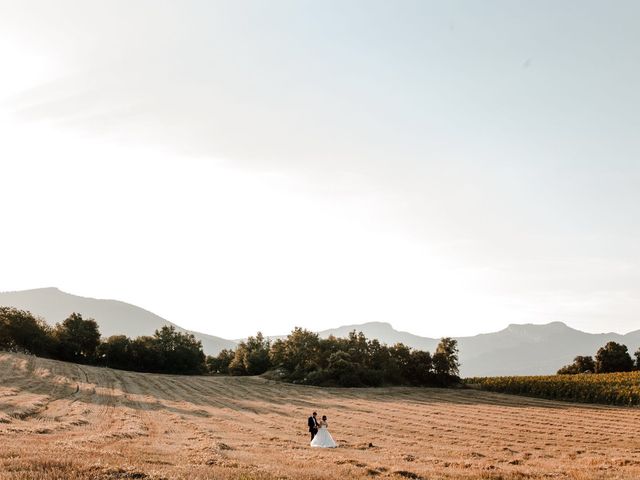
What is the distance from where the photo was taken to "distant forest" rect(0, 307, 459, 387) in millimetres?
95062

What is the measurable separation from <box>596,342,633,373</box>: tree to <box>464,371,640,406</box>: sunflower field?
107 feet

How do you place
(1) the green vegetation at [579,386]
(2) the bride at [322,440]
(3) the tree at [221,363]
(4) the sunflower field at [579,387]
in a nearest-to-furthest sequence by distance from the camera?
1. (2) the bride at [322,440]
2. (4) the sunflower field at [579,387]
3. (1) the green vegetation at [579,386]
4. (3) the tree at [221,363]

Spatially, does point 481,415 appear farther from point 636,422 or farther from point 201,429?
point 201,429

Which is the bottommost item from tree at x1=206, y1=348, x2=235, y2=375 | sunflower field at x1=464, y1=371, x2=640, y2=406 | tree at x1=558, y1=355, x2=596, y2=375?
tree at x1=206, y1=348, x2=235, y2=375

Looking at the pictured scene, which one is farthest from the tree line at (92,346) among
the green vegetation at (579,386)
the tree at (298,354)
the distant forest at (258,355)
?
the green vegetation at (579,386)

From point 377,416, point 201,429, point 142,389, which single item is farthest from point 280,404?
point 201,429

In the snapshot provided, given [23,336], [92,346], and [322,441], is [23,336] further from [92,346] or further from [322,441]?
[322,441]

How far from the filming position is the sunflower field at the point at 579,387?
72.2 metres

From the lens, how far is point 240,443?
28.1 meters

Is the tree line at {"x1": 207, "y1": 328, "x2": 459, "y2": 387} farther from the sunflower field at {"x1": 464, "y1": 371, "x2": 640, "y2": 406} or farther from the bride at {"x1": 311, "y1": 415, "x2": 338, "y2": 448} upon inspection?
the bride at {"x1": 311, "y1": 415, "x2": 338, "y2": 448}

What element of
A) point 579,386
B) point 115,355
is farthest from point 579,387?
point 115,355

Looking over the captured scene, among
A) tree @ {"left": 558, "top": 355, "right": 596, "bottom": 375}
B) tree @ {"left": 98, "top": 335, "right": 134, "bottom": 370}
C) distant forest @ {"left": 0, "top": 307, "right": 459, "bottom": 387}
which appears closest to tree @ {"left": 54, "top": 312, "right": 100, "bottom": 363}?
distant forest @ {"left": 0, "top": 307, "right": 459, "bottom": 387}

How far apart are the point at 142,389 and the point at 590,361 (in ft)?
332

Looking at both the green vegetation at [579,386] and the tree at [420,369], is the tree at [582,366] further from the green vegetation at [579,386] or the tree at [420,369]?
the tree at [420,369]
